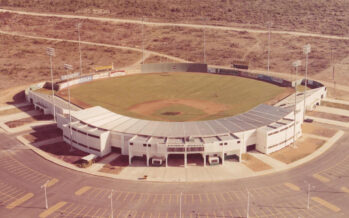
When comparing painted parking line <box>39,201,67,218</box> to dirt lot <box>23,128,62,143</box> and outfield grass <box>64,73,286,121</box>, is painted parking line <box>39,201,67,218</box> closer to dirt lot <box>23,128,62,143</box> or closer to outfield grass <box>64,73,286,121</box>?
dirt lot <box>23,128,62,143</box>

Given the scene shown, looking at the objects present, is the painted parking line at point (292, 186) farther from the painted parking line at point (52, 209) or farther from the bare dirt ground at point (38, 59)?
the bare dirt ground at point (38, 59)

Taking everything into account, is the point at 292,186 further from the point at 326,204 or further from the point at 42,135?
the point at 42,135

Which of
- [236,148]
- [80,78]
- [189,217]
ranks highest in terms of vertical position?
[80,78]

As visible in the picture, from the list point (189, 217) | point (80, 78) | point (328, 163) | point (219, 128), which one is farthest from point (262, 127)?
point (80, 78)

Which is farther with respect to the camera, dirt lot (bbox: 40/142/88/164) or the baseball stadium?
dirt lot (bbox: 40/142/88/164)

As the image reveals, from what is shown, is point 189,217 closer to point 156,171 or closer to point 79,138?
point 156,171

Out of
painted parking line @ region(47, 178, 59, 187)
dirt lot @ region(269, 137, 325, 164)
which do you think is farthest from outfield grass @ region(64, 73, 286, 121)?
painted parking line @ region(47, 178, 59, 187)

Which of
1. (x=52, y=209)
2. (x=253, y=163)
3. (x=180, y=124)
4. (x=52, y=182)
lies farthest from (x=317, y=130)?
(x=52, y=209)
